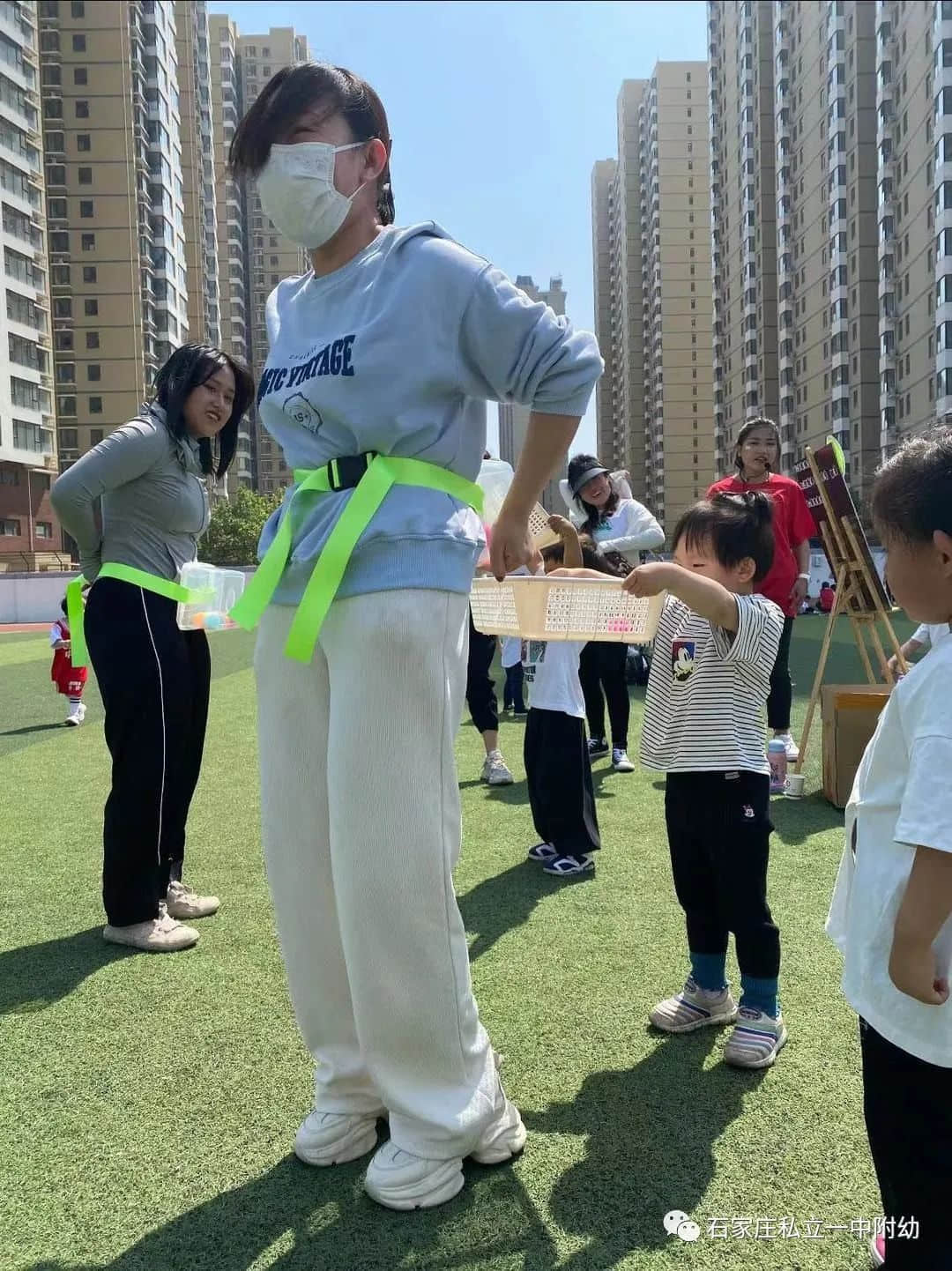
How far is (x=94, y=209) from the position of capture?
54594mm

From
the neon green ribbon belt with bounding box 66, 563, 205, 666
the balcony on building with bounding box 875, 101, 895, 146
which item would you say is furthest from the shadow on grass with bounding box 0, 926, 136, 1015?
the balcony on building with bounding box 875, 101, 895, 146

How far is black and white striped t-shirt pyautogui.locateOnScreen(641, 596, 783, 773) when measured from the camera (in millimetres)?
2273

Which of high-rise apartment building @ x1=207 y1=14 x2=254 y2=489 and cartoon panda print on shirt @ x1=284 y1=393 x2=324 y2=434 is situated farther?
high-rise apartment building @ x1=207 y1=14 x2=254 y2=489

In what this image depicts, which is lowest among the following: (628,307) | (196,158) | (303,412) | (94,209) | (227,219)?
(303,412)

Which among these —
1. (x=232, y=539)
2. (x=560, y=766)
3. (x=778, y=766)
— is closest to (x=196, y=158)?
(x=232, y=539)

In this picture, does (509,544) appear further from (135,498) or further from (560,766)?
(560,766)

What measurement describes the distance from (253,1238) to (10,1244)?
0.42 metres

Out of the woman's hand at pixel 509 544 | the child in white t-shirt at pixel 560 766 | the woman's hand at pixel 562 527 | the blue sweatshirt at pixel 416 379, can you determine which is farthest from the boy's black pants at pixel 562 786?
the blue sweatshirt at pixel 416 379

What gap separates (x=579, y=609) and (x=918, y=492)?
1.03 meters

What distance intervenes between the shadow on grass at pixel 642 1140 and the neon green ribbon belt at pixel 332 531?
109 centimetres

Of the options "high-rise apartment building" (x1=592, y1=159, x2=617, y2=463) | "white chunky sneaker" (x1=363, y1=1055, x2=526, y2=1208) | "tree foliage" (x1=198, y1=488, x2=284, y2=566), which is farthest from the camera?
"high-rise apartment building" (x1=592, y1=159, x2=617, y2=463)

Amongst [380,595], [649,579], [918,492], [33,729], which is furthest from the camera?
[33,729]

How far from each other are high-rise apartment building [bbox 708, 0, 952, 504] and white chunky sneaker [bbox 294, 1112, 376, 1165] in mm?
39175

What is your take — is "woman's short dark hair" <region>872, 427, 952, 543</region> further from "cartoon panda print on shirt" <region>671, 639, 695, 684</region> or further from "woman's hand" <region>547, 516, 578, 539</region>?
"woman's hand" <region>547, 516, 578, 539</region>
